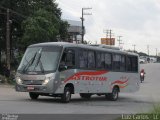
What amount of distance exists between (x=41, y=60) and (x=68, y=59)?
1352mm

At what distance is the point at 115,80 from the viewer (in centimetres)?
2845

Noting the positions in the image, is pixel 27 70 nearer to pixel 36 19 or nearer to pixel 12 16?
Answer: pixel 36 19

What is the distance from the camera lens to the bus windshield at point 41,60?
893 inches

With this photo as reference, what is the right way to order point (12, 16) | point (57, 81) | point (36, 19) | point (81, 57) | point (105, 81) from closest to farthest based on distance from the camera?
1. point (57, 81)
2. point (81, 57)
3. point (105, 81)
4. point (36, 19)
5. point (12, 16)

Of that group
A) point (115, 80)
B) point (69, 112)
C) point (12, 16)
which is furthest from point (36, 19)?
point (69, 112)

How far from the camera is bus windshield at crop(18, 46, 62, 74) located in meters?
22.7

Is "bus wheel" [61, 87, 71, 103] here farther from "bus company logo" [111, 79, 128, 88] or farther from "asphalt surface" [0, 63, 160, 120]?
"bus company logo" [111, 79, 128, 88]

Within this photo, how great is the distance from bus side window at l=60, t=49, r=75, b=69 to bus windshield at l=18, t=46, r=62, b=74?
375 millimetres

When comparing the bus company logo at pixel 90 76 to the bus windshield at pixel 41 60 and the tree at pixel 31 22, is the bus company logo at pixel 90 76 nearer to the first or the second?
the bus windshield at pixel 41 60

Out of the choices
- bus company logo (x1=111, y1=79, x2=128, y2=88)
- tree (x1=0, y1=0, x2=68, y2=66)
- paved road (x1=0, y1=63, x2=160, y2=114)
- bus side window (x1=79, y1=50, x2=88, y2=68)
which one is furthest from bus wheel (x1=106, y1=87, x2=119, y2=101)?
tree (x1=0, y1=0, x2=68, y2=66)

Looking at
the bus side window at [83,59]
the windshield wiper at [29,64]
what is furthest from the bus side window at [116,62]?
the windshield wiper at [29,64]

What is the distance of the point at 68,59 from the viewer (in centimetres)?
2350

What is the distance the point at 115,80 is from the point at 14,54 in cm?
3955

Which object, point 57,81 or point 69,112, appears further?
point 57,81
